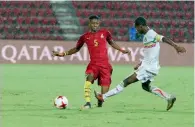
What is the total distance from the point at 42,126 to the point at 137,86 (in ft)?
31.8

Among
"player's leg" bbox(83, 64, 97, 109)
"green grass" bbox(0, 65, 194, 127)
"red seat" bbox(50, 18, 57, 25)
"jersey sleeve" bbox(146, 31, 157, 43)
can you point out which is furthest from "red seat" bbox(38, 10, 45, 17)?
"jersey sleeve" bbox(146, 31, 157, 43)

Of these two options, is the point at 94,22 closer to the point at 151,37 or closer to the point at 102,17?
the point at 151,37

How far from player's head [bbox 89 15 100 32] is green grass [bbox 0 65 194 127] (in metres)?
1.47

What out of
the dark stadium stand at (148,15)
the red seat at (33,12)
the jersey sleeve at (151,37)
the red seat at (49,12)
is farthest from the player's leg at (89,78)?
the red seat at (49,12)

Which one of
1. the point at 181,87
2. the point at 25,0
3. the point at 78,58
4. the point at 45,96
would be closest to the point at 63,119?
the point at 45,96

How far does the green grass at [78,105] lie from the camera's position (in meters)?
9.77

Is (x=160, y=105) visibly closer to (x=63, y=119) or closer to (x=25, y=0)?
(x=63, y=119)

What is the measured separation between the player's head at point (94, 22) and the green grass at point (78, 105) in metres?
1.47

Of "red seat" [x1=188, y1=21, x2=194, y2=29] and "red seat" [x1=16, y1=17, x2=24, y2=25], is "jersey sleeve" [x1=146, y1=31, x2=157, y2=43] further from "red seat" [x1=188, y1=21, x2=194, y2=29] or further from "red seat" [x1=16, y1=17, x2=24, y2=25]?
"red seat" [x1=188, y1=21, x2=194, y2=29]

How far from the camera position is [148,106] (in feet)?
41.9

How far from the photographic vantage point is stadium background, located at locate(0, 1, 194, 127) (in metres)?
10.6

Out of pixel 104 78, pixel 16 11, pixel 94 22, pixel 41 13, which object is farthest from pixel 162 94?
pixel 41 13

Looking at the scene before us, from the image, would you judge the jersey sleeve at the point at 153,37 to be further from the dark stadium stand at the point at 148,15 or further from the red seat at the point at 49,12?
the red seat at the point at 49,12

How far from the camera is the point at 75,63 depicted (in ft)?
93.9
